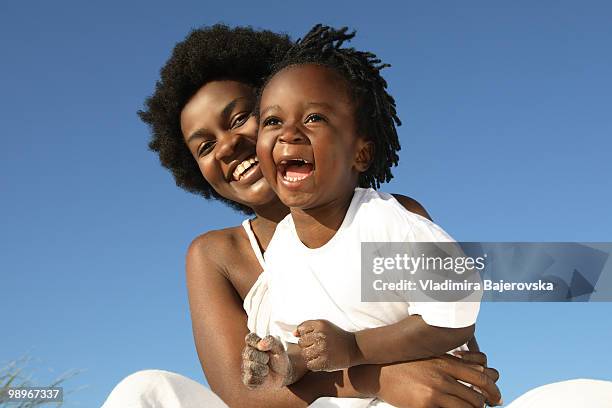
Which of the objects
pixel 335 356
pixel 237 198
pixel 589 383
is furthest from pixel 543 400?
pixel 237 198

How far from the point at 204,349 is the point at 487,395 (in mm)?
1480

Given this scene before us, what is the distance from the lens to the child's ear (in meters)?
2.92

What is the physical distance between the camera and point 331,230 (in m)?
2.87

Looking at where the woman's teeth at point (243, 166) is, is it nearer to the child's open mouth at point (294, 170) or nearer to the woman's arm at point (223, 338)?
the woman's arm at point (223, 338)

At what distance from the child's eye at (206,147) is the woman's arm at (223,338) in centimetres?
44

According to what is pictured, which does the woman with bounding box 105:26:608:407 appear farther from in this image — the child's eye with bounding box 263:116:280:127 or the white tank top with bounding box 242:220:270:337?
the child's eye with bounding box 263:116:280:127

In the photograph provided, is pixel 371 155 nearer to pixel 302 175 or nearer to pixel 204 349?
pixel 302 175

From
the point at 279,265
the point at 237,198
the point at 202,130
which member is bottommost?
the point at 279,265

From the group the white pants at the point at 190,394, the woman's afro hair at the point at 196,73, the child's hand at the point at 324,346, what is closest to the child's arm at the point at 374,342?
the child's hand at the point at 324,346

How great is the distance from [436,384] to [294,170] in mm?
923

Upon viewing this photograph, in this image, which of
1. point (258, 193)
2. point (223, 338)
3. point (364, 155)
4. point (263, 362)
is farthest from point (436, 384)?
point (258, 193)

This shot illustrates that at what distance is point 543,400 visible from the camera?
2.40 metres

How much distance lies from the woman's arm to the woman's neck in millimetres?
161

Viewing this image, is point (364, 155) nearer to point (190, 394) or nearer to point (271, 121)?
point (271, 121)
